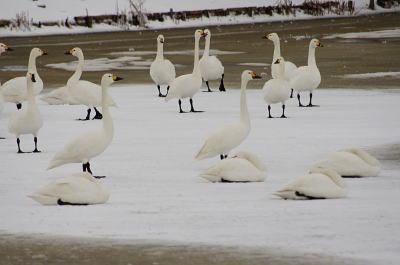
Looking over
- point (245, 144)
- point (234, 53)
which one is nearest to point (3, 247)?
point (245, 144)

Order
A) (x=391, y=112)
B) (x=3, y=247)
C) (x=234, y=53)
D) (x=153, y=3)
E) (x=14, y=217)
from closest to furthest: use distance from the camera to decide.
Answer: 1. (x=3, y=247)
2. (x=14, y=217)
3. (x=391, y=112)
4. (x=234, y=53)
5. (x=153, y=3)

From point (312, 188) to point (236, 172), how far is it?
4.09 ft

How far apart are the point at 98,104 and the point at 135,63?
469 inches

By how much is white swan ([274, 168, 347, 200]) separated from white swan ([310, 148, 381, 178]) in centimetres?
98

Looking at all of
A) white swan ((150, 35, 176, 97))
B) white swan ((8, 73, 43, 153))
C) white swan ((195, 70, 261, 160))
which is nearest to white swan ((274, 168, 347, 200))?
white swan ((195, 70, 261, 160))

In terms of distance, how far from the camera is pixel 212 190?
9.70 m

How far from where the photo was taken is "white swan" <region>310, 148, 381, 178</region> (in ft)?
33.0

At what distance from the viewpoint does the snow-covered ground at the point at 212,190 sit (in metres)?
7.66

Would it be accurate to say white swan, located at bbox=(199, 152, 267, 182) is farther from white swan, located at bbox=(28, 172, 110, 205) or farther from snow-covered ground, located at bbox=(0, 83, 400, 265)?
white swan, located at bbox=(28, 172, 110, 205)

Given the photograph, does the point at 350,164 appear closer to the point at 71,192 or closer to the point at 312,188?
the point at 312,188

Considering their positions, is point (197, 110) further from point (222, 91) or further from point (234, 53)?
point (234, 53)

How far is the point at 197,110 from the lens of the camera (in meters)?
18.0

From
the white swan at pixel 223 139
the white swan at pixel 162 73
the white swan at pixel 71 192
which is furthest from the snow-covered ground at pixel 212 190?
the white swan at pixel 162 73

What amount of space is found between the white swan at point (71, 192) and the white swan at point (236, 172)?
4.86 feet
